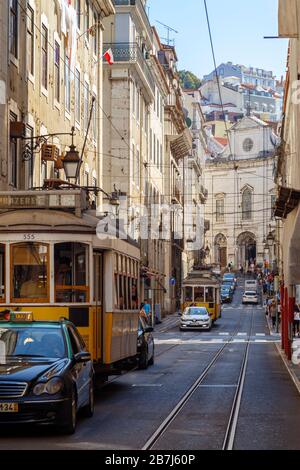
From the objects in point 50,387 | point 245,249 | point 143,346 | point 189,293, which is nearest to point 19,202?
point 50,387

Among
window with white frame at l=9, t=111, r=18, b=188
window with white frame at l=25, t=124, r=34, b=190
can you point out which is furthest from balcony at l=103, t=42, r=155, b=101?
window with white frame at l=9, t=111, r=18, b=188

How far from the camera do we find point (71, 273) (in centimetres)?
1750

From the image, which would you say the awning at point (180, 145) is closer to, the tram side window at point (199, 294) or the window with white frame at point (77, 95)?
the tram side window at point (199, 294)

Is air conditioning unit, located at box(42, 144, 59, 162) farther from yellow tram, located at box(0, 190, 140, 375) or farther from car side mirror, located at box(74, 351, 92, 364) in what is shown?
car side mirror, located at box(74, 351, 92, 364)

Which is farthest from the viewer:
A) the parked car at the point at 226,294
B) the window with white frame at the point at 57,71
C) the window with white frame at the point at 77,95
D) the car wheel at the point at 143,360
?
the parked car at the point at 226,294

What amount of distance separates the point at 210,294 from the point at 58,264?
45.9 m

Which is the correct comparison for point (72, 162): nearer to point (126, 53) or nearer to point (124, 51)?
point (124, 51)

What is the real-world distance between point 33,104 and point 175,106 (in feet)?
174

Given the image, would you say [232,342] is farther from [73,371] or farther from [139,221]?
[73,371]

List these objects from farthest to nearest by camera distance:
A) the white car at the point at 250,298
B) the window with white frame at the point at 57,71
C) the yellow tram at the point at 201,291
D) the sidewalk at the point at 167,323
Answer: the white car at the point at 250,298 → the yellow tram at the point at 201,291 → the sidewalk at the point at 167,323 → the window with white frame at the point at 57,71

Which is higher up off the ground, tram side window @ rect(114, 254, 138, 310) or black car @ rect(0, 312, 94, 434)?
tram side window @ rect(114, 254, 138, 310)

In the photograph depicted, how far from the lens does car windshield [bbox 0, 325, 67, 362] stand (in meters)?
14.3

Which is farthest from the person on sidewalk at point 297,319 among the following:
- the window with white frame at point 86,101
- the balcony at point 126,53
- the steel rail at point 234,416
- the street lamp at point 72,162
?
the balcony at point 126,53

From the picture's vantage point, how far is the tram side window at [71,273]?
17.4 meters
